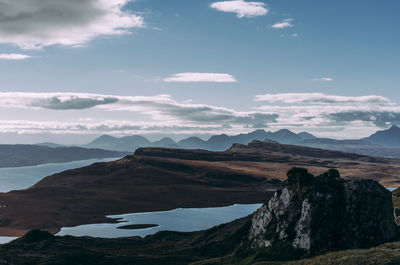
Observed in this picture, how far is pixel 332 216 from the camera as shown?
71625mm

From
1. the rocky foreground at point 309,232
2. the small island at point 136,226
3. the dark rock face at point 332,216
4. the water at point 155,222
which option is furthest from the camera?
the small island at point 136,226

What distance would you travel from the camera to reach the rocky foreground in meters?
67.1

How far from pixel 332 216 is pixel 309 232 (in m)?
5.70

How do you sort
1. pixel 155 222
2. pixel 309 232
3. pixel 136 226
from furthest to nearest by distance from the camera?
pixel 155 222 < pixel 136 226 < pixel 309 232

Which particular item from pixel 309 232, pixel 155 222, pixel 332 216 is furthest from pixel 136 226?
pixel 332 216

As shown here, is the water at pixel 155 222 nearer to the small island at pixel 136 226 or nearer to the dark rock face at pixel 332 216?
the small island at pixel 136 226

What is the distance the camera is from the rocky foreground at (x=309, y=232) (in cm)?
6712

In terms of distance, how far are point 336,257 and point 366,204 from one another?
52.6 feet

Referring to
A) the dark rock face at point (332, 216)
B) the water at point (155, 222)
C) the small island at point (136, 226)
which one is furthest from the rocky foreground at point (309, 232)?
the small island at point (136, 226)

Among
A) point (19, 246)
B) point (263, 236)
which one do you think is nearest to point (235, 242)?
point (263, 236)

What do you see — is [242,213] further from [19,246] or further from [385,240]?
[385,240]

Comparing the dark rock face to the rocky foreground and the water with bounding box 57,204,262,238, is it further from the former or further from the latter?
the water with bounding box 57,204,262,238

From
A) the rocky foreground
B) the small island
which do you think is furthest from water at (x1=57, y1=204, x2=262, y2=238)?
the rocky foreground

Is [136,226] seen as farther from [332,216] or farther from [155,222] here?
[332,216]
